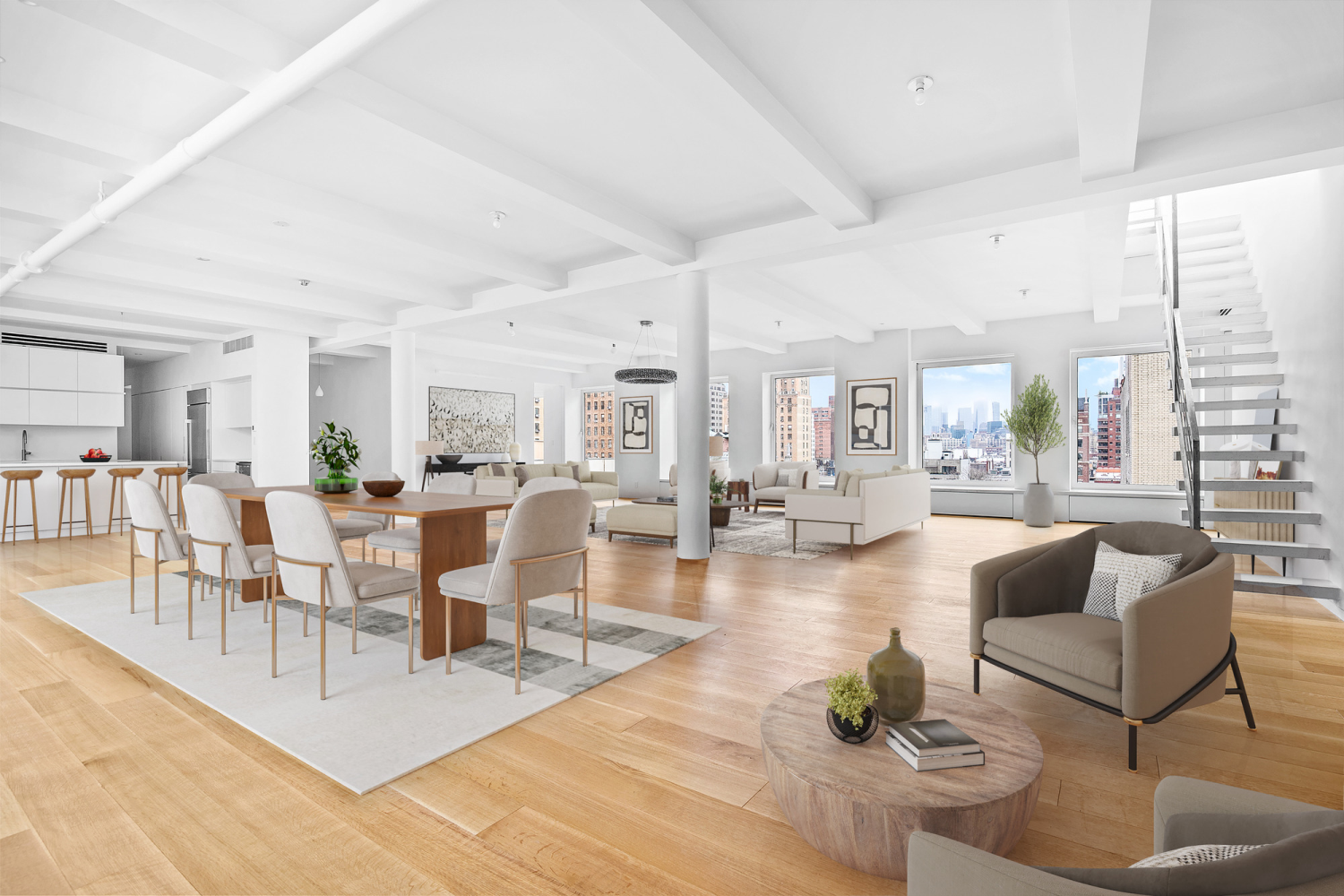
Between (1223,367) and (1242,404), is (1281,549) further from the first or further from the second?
(1223,367)

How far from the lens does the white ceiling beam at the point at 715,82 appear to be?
2.54 meters

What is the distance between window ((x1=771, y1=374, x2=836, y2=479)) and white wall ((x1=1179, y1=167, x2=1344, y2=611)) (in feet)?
20.2

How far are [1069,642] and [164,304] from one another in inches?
371

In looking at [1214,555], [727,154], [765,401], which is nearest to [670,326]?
[765,401]

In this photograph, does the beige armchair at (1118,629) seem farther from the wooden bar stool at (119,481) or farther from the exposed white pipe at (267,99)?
the wooden bar stool at (119,481)

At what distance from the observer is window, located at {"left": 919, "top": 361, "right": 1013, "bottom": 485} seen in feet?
32.0

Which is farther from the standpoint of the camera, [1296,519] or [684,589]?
[684,589]

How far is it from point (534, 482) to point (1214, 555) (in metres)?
3.36

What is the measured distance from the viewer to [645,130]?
12.4 ft

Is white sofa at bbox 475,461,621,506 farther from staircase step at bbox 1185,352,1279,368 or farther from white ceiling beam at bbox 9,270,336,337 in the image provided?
staircase step at bbox 1185,352,1279,368

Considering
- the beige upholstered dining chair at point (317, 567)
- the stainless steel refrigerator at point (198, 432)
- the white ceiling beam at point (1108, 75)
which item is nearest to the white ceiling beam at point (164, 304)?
the stainless steel refrigerator at point (198, 432)

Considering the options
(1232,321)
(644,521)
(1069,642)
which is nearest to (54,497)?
(644,521)

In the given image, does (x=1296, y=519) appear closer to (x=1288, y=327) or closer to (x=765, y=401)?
(x=1288, y=327)

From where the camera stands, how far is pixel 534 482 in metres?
3.97
